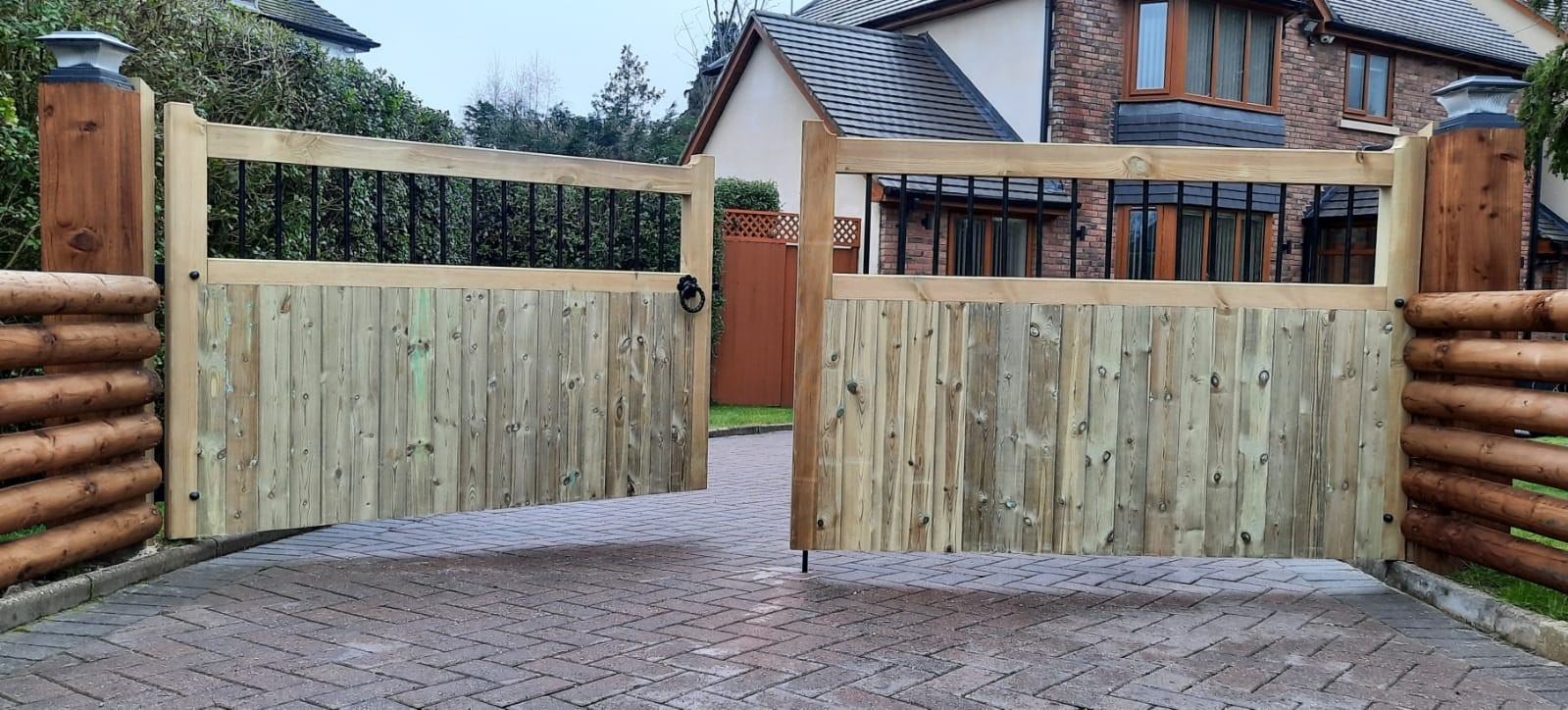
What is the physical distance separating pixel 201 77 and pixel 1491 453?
22.7 ft

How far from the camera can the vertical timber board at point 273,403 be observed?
5.28 metres

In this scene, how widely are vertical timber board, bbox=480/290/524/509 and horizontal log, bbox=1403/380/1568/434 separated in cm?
400

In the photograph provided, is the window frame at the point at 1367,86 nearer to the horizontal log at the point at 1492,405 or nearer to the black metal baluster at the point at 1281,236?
the black metal baluster at the point at 1281,236

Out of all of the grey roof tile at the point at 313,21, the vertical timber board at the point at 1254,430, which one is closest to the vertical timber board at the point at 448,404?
the vertical timber board at the point at 1254,430

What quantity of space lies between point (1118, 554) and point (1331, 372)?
47.2 inches

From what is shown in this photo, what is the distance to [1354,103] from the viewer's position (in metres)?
19.7

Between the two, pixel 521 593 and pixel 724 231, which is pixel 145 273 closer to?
pixel 521 593

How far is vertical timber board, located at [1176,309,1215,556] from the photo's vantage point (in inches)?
206

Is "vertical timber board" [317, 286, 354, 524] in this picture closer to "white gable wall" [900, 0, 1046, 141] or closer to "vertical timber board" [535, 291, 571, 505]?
"vertical timber board" [535, 291, 571, 505]

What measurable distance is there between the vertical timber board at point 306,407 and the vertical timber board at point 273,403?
24 mm

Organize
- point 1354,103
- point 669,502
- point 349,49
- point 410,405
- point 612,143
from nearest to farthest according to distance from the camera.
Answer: point 410,405 → point 669,502 → point 1354,103 → point 349,49 → point 612,143

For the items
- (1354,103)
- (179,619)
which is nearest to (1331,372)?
(179,619)

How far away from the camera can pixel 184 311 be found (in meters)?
5.14

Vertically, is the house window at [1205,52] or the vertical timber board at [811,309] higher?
the house window at [1205,52]
